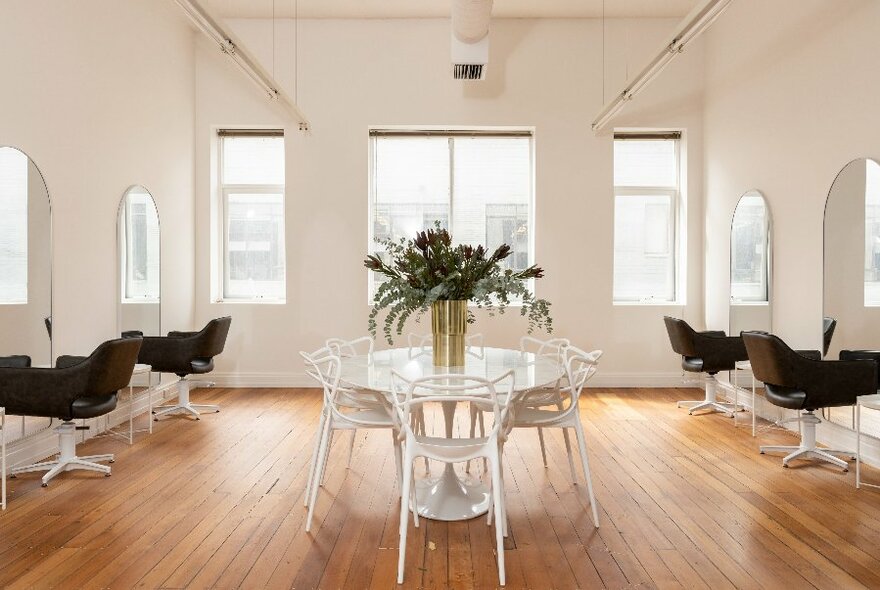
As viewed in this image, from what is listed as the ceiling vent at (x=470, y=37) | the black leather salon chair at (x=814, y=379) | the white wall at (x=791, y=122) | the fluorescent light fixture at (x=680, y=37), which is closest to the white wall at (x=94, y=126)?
the ceiling vent at (x=470, y=37)

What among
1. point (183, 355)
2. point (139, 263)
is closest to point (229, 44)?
point (139, 263)

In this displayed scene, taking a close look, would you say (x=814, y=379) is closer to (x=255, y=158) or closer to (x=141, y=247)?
(x=141, y=247)

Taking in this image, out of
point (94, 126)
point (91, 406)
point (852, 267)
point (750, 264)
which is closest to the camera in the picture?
point (91, 406)

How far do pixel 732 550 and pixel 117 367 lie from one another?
3879 mm

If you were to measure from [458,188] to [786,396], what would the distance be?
14.6 feet

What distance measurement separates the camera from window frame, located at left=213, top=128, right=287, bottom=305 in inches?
300

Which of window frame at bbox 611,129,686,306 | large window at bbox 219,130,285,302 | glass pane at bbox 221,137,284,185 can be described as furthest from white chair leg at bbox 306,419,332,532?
window frame at bbox 611,129,686,306

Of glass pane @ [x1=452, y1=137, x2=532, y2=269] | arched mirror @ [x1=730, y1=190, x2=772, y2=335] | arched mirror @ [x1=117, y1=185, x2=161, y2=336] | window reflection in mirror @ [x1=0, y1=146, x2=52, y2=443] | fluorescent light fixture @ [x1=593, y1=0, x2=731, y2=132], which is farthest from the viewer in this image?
glass pane @ [x1=452, y1=137, x2=532, y2=269]

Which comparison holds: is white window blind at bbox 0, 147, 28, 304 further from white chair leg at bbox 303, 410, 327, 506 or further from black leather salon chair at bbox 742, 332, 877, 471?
black leather salon chair at bbox 742, 332, 877, 471

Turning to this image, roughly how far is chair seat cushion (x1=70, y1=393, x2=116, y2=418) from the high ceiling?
4.76 m

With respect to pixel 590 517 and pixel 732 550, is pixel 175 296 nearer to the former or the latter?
pixel 590 517

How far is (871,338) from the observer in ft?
14.3

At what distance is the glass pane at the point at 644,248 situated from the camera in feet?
25.1

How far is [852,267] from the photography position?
15.1 feet
